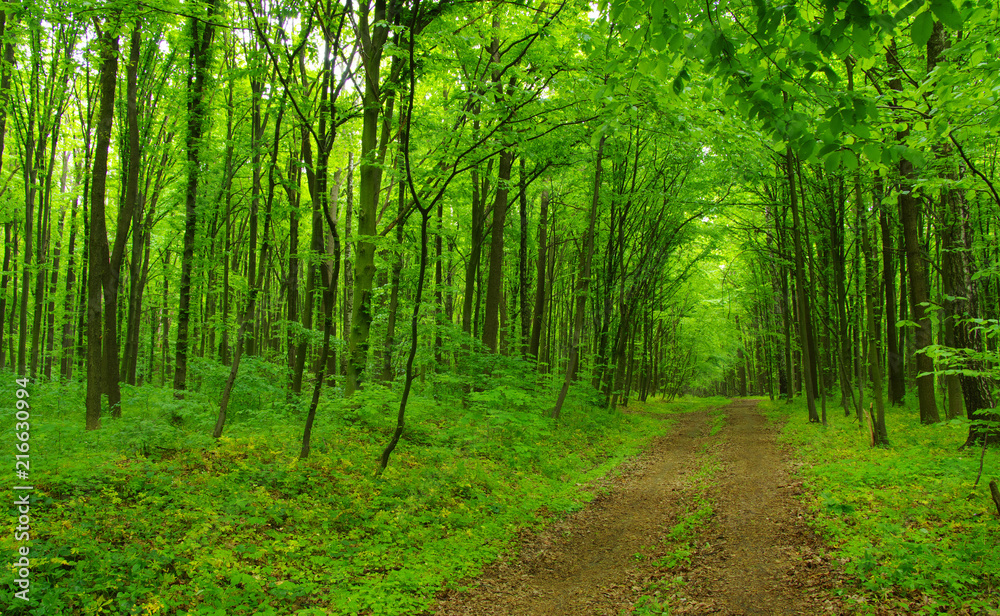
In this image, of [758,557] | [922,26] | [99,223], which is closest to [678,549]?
[758,557]

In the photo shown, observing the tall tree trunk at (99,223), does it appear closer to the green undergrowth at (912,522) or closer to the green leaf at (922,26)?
the green leaf at (922,26)

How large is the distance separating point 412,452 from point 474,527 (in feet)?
7.29

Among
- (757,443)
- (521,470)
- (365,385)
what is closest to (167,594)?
(365,385)

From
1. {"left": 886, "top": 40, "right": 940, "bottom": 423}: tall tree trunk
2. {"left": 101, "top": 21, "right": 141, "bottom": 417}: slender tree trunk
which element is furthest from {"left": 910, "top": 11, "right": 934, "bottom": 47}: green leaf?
{"left": 101, "top": 21, "right": 141, "bottom": 417}: slender tree trunk

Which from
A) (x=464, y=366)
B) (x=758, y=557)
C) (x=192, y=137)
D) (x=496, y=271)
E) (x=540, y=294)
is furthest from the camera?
(x=540, y=294)

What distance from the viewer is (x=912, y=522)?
5543 millimetres

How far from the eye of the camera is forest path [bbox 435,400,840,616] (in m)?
4.66

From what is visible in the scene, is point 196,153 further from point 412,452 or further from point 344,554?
point 344,554

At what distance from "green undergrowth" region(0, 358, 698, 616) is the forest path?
453 millimetres

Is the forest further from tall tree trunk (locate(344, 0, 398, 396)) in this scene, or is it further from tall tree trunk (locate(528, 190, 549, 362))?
tall tree trunk (locate(528, 190, 549, 362))

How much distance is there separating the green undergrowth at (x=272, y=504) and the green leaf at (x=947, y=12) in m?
5.35

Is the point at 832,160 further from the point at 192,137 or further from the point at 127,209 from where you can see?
the point at 192,137

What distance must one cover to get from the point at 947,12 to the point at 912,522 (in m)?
→ 5.81

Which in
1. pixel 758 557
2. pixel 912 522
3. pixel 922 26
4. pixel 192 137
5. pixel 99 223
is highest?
pixel 192 137
